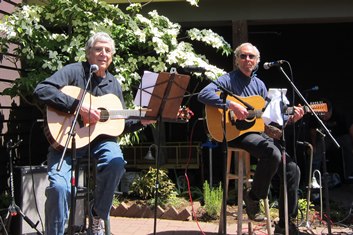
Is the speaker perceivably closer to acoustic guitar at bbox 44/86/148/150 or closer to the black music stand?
acoustic guitar at bbox 44/86/148/150

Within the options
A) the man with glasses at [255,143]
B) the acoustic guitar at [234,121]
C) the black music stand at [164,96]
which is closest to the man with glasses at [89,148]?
the black music stand at [164,96]

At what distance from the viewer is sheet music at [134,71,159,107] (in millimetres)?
3234

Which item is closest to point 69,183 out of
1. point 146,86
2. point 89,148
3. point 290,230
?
point 89,148

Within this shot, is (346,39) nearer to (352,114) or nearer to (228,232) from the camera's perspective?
(352,114)

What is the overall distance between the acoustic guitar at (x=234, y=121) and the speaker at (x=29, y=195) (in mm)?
1475

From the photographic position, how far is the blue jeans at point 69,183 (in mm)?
3250

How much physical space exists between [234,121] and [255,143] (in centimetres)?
27

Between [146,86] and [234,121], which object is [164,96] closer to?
[146,86]

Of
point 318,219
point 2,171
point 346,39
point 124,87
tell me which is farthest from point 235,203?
point 346,39

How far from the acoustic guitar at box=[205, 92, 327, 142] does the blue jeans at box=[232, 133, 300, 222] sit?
66mm


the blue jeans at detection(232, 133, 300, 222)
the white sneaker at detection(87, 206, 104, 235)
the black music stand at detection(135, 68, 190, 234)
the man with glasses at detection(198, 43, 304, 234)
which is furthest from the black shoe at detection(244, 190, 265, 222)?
the white sneaker at detection(87, 206, 104, 235)

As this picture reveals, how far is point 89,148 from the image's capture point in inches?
134

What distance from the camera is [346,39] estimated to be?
8.88 meters

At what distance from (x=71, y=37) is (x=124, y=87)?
78 centimetres
